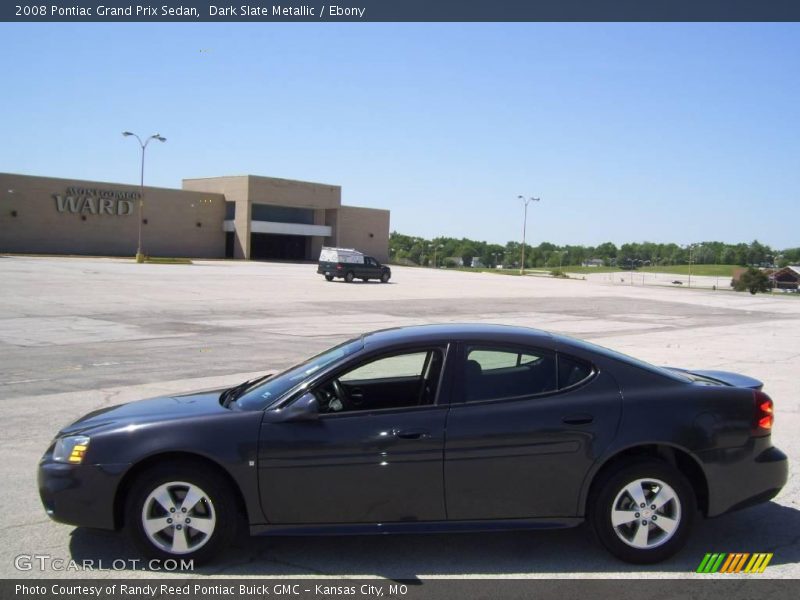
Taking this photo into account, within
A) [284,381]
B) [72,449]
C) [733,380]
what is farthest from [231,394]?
[733,380]

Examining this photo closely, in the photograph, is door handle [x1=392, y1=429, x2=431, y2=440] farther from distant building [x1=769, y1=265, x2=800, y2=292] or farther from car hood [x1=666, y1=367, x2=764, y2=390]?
distant building [x1=769, y1=265, x2=800, y2=292]

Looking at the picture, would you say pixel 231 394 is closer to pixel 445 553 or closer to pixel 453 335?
pixel 453 335

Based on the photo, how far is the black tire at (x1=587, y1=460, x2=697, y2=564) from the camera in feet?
13.8

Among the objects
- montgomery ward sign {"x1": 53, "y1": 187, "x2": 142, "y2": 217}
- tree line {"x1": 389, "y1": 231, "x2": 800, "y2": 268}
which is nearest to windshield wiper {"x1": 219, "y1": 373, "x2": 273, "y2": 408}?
montgomery ward sign {"x1": 53, "y1": 187, "x2": 142, "y2": 217}

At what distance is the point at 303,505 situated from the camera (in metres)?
4.13

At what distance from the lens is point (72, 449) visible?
4234 millimetres

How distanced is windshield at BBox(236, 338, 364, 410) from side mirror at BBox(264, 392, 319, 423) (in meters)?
0.14

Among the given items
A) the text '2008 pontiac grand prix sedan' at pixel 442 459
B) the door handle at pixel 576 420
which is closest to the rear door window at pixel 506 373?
the text '2008 pontiac grand prix sedan' at pixel 442 459

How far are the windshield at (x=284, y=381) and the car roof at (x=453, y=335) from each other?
17 cm

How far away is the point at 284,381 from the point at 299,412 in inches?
24.0

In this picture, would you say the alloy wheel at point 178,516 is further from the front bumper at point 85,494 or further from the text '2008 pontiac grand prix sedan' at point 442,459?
the front bumper at point 85,494

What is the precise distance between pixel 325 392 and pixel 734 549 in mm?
2776
